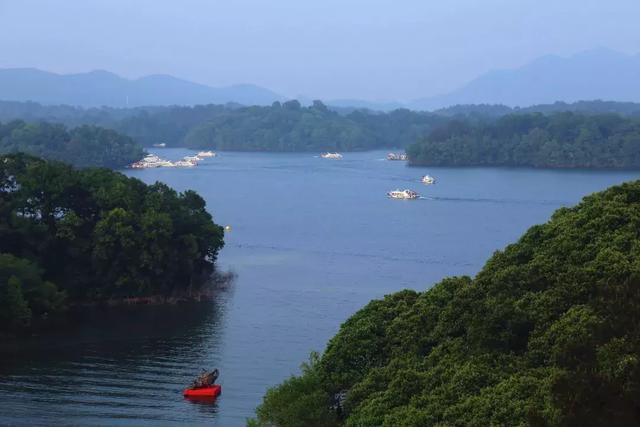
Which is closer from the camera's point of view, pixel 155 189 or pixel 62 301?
pixel 62 301

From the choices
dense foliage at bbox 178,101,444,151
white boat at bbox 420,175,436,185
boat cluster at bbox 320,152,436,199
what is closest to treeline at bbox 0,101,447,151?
→ dense foliage at bbox 178,101,444,151

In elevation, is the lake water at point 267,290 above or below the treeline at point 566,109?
below

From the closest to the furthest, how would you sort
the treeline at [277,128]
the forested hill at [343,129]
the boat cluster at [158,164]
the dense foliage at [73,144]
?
1. the dense foliage at [73,144]
2. the boat cluster at [158,164]
3. the forested hill at [343,129]
4. the treeline at [277,128]

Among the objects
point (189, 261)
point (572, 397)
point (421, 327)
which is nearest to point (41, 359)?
point (189, 261)

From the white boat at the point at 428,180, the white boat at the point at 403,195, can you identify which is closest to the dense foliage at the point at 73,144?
the white boat at the point at 428,180

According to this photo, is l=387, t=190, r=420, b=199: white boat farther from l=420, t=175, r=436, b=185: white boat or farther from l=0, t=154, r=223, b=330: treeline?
l=0, t=154, r=223, b=330: treeline

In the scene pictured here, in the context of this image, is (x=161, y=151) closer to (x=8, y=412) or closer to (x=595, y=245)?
(x=8, y=412)

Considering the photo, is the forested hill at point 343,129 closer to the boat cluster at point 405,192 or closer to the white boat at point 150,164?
the white boat at point 150,164
